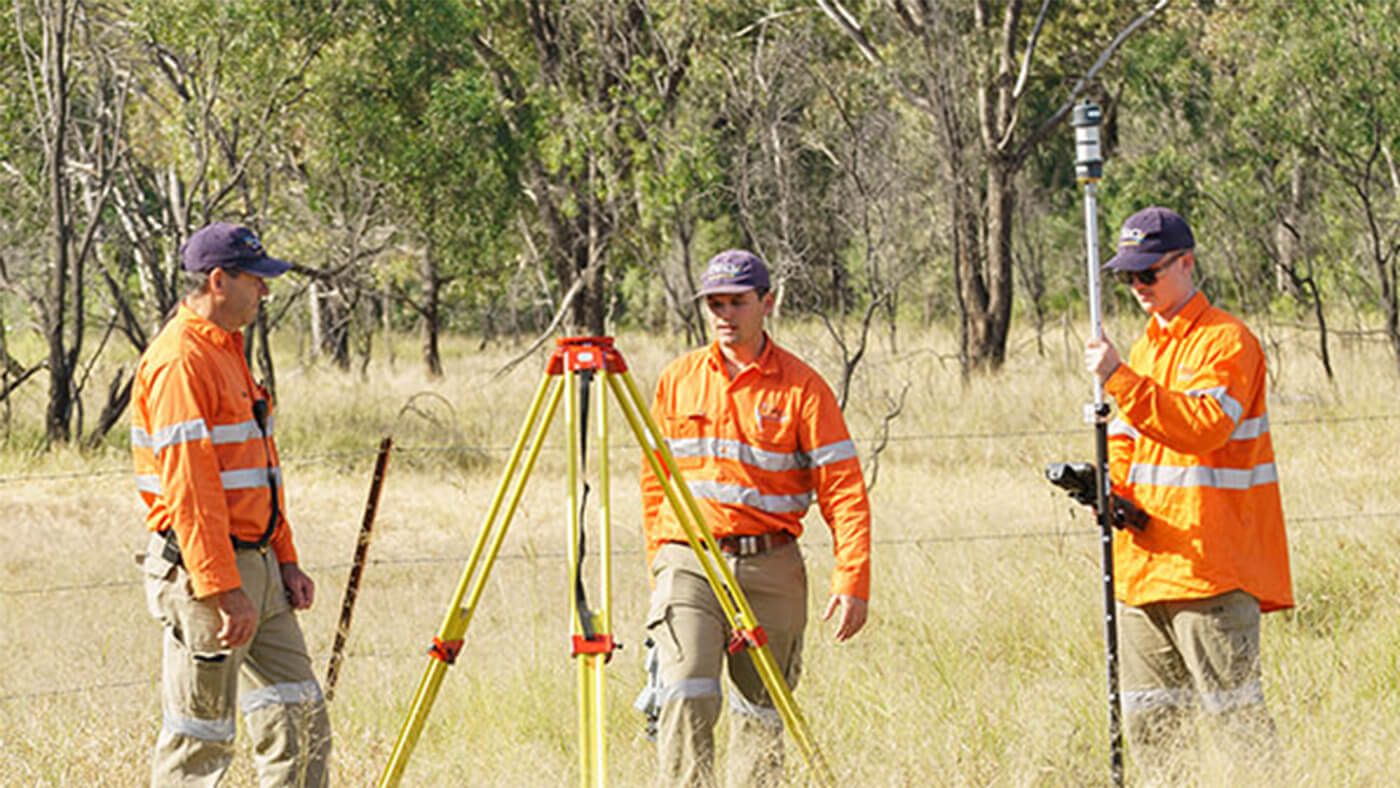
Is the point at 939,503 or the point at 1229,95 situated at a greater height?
the point at 1229,95

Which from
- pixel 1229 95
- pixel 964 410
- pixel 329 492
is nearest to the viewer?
pixel 329 492

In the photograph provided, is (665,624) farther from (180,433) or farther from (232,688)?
(180,433)

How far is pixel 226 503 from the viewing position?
4.57m

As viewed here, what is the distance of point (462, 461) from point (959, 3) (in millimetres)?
8815

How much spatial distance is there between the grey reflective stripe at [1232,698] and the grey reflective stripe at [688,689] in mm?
1392

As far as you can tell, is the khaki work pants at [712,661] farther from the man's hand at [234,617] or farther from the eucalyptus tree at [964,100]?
the eucalyptus tree at [964,100]

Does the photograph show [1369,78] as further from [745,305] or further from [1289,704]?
[745,305]

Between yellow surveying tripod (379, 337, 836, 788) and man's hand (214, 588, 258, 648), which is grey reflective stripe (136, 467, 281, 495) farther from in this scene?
yellow surveying tripod (379, 337, 836, 788)

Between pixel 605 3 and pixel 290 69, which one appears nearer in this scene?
pixel 290 69

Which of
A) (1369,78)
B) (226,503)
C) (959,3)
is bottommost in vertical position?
(226,503)

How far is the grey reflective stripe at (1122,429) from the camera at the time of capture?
508cm

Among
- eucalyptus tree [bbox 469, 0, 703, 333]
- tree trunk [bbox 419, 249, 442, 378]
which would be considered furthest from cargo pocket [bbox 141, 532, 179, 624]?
tree trunk [bbox 419, 249, 442, 378]

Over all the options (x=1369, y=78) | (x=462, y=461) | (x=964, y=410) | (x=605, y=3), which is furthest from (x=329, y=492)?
(x=1369, y=78)

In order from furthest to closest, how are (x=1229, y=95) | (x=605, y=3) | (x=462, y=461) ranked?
(x=1229, y=95)
(x=605, y=3)
(x=462, y=461)
